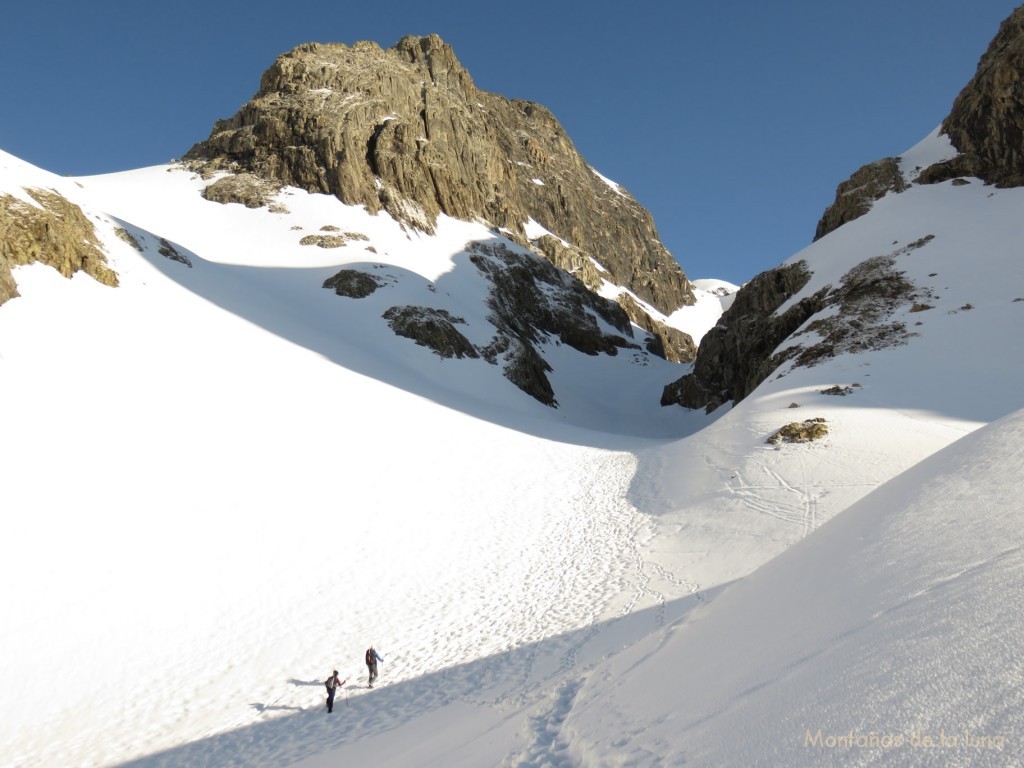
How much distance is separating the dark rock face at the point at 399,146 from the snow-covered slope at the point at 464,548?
31.6 meters

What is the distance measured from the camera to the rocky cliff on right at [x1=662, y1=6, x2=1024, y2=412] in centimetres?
2896

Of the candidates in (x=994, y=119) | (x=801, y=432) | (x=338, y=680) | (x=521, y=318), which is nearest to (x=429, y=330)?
(x=521, y=318)

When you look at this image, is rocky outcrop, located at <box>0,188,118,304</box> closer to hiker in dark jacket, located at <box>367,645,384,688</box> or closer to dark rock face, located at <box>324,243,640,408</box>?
dark rock face, located at <box>324,243,640,408</box>

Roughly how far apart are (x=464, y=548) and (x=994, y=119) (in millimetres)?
48116

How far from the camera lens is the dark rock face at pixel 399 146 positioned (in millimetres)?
63219

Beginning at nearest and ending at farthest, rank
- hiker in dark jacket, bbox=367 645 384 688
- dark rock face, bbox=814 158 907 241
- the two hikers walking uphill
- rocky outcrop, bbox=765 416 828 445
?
the two hikers walking uphill
hiker in dark jacket, bbox=367 645 384 688
rocky outcrop, bbox=765 416 828 445
dark rock face, bbox=814 158 907 241

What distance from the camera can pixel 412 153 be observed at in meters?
68.9

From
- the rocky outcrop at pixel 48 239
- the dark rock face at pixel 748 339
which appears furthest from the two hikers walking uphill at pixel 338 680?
the dark rock face at pixel 748 339

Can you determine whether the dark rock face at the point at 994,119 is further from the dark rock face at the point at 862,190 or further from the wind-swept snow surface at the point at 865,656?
the wind-swept snow surface at the point at 865,656

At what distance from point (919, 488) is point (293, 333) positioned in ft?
116

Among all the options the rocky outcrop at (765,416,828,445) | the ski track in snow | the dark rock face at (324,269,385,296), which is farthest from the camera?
the dark rock face at (324,269,385,296)

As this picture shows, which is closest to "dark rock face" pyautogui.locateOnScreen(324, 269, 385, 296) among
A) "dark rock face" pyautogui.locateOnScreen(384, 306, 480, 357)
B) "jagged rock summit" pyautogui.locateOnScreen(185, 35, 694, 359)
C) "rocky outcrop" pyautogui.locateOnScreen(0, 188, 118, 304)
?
"dark rock face" pyautogui.locateOnScreen(384, 306, 480, 357)

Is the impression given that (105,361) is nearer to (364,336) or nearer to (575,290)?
(364,336)

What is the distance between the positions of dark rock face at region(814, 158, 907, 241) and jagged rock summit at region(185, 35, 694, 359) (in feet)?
141
